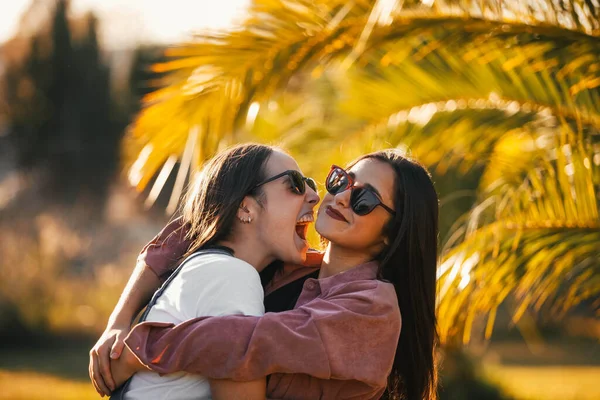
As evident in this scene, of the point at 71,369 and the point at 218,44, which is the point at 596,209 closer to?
the point at 218,44

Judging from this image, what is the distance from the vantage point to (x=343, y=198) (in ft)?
9.55

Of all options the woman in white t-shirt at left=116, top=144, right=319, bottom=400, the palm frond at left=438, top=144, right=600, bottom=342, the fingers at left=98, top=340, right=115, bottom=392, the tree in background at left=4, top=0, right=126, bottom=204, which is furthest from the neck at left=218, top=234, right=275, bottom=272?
the tree in background at left=4, top=0, right=126, bottom=204

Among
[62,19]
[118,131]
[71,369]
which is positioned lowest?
[71,369]

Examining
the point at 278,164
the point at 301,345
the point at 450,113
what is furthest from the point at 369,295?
the point at 450,113

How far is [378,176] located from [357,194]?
10 centimetres

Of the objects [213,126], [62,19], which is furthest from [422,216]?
[62,19]

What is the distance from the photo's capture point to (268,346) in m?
2.42

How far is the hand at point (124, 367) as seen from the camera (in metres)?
2.63

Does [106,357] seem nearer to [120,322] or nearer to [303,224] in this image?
[120,322]

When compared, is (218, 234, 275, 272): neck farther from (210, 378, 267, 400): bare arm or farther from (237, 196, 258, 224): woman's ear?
(210, 378, 267, 400): bare arm

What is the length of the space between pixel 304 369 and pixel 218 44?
2.57 meters

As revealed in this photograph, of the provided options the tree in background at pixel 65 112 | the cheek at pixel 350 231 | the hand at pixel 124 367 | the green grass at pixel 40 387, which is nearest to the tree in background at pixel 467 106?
the cheek at pixel 350 231

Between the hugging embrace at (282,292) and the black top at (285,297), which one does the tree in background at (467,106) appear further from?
the black top at (285,297)

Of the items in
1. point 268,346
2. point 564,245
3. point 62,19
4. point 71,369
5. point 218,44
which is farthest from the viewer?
point 62,19
